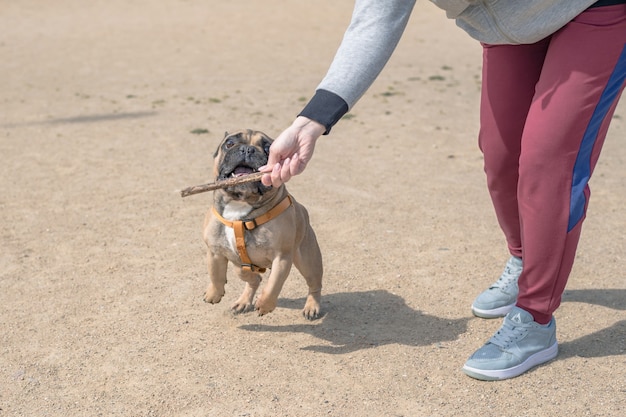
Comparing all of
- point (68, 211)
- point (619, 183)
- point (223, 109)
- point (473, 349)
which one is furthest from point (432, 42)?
point (473, 349)

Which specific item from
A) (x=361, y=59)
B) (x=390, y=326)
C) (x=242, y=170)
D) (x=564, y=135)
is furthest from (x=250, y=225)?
(x=564, y=135)

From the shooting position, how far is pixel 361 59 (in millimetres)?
3414

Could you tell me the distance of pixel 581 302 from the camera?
5.01 metres

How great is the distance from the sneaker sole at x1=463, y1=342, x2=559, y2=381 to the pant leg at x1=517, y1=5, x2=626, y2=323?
0.88 ft

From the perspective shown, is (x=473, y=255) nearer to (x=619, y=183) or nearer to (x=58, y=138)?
(x=619, y=183)

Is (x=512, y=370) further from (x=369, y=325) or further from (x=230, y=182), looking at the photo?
(x=230, y=182)

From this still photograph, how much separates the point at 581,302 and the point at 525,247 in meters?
1.19

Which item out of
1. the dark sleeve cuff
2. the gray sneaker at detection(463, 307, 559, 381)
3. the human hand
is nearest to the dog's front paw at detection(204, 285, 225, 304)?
the human hand

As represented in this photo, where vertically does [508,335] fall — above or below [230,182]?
below

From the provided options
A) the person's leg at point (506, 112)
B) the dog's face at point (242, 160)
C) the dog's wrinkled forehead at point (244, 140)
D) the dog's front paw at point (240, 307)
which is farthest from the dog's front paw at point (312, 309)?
the person's leg at point (506, 112)

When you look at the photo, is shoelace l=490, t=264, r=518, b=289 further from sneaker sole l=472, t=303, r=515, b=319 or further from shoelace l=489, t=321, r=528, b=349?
shoelace l=489, t=321, r=528, b=349

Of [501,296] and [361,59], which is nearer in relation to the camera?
[361,59]

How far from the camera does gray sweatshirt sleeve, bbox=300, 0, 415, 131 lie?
3395 mm

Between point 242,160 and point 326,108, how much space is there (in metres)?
1.07
